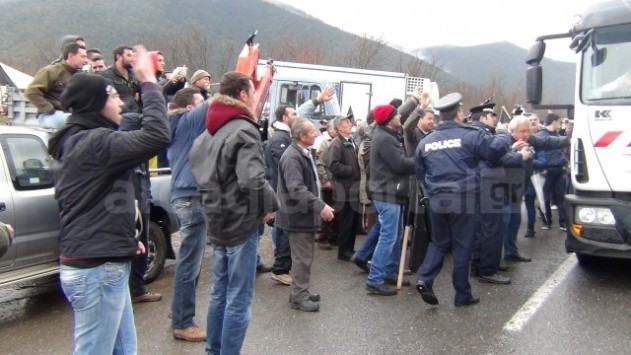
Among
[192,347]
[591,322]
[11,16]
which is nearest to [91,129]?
[192,347]

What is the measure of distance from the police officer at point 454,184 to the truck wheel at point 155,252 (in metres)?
2.66

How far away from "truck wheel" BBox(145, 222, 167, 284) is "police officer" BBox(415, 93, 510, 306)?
266cm

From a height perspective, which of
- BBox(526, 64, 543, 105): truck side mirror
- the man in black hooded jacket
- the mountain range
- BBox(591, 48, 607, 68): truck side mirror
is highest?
the mountain range

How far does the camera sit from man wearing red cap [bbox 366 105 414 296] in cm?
570

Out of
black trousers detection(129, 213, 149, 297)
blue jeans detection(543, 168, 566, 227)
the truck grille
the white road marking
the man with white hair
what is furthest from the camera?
blue jeans detection(543, 168, 566, 227)

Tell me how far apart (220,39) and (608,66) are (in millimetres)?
49961

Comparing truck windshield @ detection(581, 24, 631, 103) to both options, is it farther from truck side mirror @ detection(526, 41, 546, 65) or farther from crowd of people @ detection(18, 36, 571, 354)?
crowd of people @ detection(18, 36, 571, 354)

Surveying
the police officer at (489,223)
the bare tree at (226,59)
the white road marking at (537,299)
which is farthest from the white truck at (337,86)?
the bare tree at (226,59)

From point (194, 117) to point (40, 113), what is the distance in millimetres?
1954

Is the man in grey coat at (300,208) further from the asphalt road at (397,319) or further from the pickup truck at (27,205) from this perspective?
the pickup truck at (27,205)

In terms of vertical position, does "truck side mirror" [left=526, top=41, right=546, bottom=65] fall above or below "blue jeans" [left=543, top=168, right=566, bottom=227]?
above

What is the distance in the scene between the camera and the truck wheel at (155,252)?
5898mm

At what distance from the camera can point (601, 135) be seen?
5645 mm

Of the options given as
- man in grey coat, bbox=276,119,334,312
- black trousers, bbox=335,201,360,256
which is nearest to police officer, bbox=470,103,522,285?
black trousers, bbox=335,201,360,256
